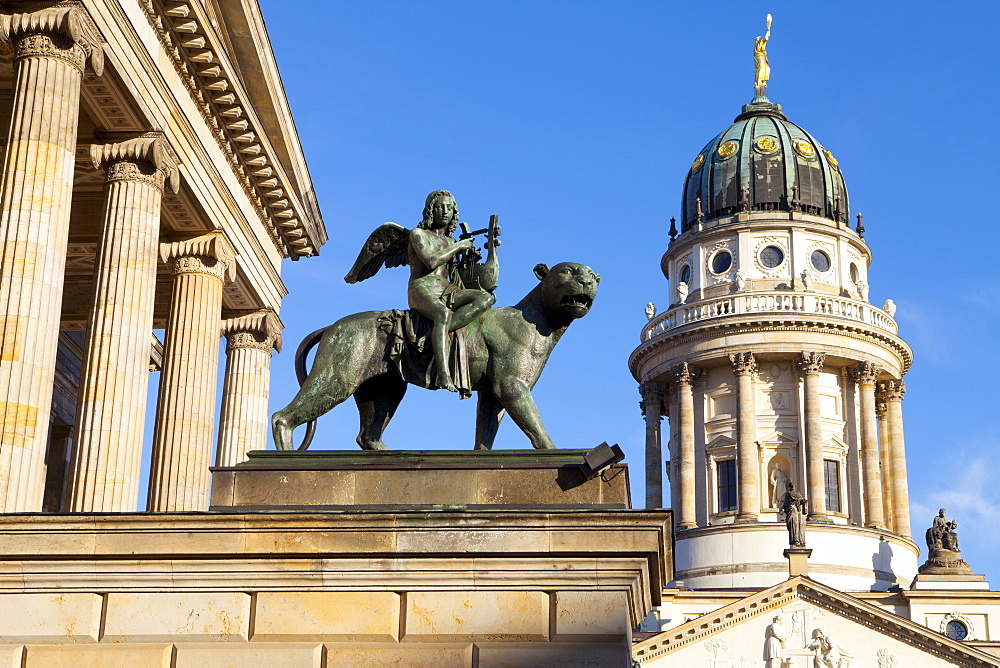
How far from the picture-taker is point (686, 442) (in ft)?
300

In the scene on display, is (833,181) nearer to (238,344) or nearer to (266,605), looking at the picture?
(238,344)

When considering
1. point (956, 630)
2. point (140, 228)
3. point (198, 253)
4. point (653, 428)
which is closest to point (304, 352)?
point (140, 228)

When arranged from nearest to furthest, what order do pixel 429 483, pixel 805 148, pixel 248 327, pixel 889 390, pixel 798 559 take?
pixel 429 483 → pixel 248 327 → pixel 798 559 → pixel 889 390 → pixel 805 148

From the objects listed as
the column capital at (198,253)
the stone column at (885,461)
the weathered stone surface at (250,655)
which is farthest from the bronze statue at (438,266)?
the stone column at (885,461)

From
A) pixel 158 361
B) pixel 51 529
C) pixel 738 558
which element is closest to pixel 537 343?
pixel 51 529

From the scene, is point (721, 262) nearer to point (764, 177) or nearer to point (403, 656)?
point (764, 177)

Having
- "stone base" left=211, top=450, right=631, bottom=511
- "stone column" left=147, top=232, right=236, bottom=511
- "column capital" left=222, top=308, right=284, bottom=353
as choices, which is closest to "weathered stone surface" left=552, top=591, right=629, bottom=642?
"stone base" left=211, top=450, right=631, bottom=511

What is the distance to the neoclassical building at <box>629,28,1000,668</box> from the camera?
287ft

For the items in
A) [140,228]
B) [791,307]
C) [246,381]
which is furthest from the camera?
[791,307]

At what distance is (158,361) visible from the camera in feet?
146

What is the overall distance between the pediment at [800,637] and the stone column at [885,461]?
1645 cm

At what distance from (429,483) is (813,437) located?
7627 centimetres

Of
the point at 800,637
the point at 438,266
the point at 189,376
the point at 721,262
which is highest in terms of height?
the point at 721,262

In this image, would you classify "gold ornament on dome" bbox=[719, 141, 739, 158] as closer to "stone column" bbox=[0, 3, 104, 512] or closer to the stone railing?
the stone railing
